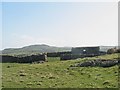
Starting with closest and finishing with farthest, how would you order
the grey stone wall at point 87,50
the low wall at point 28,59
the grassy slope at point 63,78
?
the grassy slope at point 63,78 → the low wall at point 28,59 → the grey stone wall at point 87,50

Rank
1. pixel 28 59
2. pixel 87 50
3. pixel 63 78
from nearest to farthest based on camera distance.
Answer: pixel 63 78 < pixel 28 59 < pixel 87 50

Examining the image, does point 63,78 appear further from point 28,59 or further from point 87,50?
point 87,50

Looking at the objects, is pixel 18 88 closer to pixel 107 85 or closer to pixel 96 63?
pixel 107 85

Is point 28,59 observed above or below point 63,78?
above

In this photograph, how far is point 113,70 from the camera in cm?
3497

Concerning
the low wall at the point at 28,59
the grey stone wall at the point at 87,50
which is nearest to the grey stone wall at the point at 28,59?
the low wall at the point at 28,59

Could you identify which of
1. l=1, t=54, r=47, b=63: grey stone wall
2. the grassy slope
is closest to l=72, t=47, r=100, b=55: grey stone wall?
l=1, t=54, r=47, b=63: grey stone wall

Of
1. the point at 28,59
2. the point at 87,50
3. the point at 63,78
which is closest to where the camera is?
the point at 63,78

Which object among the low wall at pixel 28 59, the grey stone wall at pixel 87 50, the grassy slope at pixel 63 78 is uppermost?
the grey stone wall at pixel 87 50

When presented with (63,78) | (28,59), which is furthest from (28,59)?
(63,78)

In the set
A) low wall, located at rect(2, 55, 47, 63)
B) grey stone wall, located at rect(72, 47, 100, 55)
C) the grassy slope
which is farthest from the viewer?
grey stone wall, located at rect(72, 47, 100, 55)

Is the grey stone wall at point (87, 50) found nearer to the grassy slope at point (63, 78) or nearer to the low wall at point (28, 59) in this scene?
the low wall at point (28, 59)

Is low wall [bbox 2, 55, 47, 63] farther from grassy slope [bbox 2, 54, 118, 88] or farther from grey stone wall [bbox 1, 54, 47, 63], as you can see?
grassy slope [bbox 2, 54, 118, 88]

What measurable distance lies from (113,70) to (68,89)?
9667 mm
